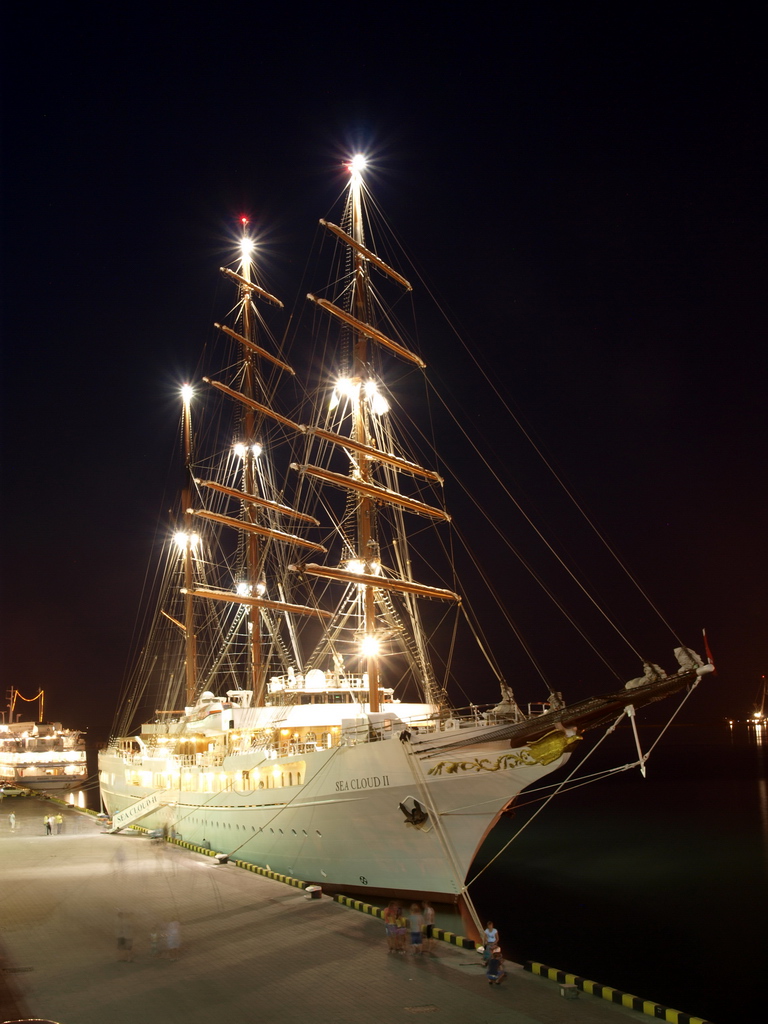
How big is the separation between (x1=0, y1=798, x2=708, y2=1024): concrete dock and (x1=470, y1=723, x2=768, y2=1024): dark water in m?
7.27

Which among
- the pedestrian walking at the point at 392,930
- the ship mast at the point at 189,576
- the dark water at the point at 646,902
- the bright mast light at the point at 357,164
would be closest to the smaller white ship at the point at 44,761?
the ship mast at the point at 189,576

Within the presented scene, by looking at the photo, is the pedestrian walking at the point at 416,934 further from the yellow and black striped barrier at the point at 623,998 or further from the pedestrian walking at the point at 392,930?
the yellow and black striped barrier at the point at 623,998

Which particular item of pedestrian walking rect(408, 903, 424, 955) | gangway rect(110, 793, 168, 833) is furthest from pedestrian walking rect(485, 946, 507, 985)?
gangway rect(110, 793, 168, 833)

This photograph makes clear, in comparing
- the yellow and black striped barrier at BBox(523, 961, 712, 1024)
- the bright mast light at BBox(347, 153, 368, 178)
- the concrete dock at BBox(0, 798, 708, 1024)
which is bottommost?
the yellow and black striped barrier at BBox(523, 961, 712, 1024)

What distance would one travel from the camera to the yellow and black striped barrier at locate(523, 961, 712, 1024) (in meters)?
9.91

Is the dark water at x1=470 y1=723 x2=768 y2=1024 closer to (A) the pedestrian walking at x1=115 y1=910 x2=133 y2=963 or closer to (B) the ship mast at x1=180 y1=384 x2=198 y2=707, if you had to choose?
(A) the pedestrian walking at x1=115 y1=910 x2=133 y2=963

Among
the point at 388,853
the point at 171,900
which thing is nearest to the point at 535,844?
the point at 388,853

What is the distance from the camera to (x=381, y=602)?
26.4 meters

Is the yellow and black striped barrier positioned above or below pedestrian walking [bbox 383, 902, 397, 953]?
below

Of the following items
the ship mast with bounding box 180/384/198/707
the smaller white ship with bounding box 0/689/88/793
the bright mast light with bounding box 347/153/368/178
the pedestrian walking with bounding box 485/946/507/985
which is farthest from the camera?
the smaller white ship with bounding box 0/689/88/793

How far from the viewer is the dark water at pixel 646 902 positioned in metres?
18.5

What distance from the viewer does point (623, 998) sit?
35.4ft

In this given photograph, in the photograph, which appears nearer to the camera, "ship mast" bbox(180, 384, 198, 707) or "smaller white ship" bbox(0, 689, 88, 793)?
"ship mast" bbox(180, 384, 198, 707)

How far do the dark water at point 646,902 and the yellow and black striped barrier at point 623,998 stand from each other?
6550 millimetres
